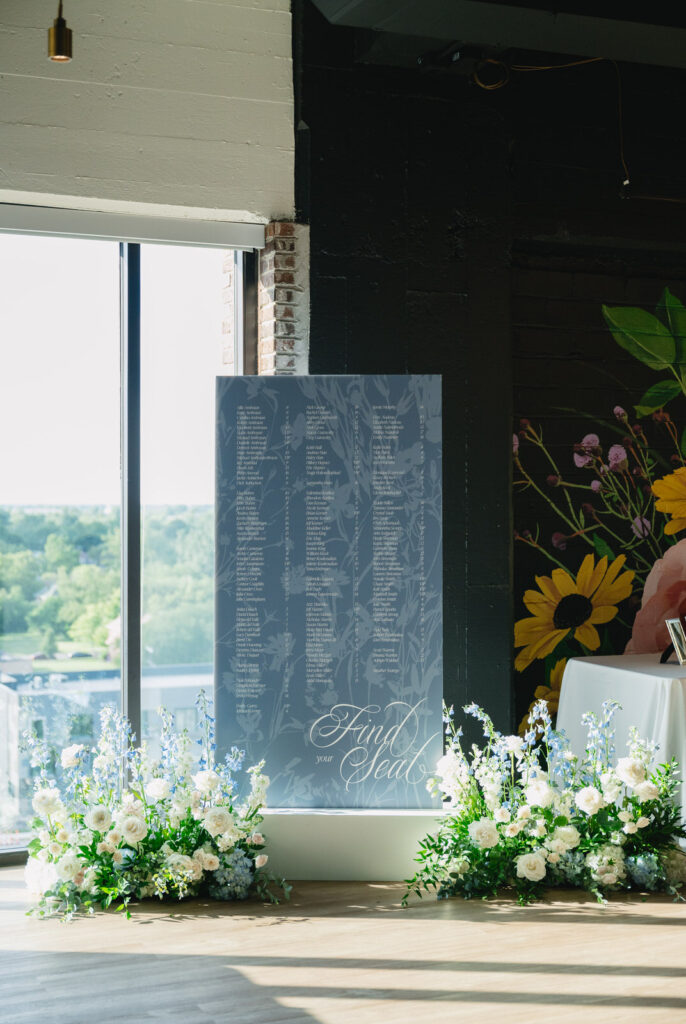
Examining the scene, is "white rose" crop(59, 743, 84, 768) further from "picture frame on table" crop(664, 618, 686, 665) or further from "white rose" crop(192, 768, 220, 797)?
"picture frame on table" crop(664, 618, 686, 665)

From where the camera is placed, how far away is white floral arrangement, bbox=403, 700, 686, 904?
12.6 ft

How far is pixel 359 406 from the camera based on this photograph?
413 cm

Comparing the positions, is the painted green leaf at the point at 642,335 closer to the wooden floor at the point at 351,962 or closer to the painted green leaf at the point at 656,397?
the painted green leaf at the point at 656,397

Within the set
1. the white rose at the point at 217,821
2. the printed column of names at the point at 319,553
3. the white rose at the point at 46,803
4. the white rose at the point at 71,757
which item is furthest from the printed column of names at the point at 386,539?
the white rose at the point at 46,803

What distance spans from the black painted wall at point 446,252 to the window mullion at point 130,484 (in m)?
0.72

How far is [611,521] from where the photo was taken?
501 centimetres

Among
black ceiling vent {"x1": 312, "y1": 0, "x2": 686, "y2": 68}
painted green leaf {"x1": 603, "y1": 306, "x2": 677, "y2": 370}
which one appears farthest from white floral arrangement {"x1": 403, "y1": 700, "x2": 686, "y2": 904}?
black ceiling vent {"x1": 312, "y1": 0, "x2": 686, "y2": 68}

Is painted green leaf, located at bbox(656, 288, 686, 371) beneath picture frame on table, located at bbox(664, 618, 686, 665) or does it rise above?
above

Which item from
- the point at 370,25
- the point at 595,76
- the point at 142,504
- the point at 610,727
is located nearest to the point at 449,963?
the point at 610,727

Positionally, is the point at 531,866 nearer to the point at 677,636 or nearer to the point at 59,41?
the point at 677,636

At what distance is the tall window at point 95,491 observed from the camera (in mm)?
4398

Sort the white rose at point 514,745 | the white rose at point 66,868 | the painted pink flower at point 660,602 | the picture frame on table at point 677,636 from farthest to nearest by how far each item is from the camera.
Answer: the painted pink flower at point 660,602 < the picture frame on table at point 677,636 < the white rose at point 514,745 < the white rose at point 66,868

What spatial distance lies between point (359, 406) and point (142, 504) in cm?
103

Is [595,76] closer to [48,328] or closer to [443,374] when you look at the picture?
[443,374]
